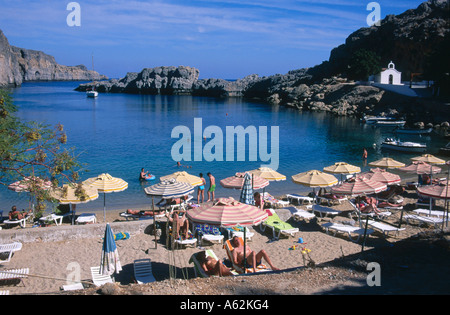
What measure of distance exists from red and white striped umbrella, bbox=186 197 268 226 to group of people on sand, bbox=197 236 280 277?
566 mm

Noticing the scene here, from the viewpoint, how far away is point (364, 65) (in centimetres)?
7644

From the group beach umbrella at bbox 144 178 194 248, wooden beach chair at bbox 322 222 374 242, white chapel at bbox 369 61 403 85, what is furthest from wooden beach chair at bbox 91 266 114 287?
white chapel at bbox 369 61 403 85

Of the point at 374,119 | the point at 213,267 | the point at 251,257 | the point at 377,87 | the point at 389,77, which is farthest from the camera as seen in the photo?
the point at 389,77

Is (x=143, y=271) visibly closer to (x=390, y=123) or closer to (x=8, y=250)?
(x=8, y=250)

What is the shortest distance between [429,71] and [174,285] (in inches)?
2298

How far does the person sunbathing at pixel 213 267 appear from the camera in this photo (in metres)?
8.30

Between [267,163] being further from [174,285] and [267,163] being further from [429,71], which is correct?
[429,71]

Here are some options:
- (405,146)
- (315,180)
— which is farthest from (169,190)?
(405,146)

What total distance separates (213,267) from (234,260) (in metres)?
0.62

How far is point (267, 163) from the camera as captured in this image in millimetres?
32188

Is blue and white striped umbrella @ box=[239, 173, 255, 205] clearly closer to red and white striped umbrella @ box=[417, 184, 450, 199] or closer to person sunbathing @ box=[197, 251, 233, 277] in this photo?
person sunbathing @ box=[197, 251, 233, 277]

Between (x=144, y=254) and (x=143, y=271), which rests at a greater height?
(x=143, y=271)

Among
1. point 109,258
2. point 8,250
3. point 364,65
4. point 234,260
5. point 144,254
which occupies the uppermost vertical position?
point 364,65

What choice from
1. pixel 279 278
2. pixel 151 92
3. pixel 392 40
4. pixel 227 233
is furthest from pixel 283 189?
pixel 151 92
